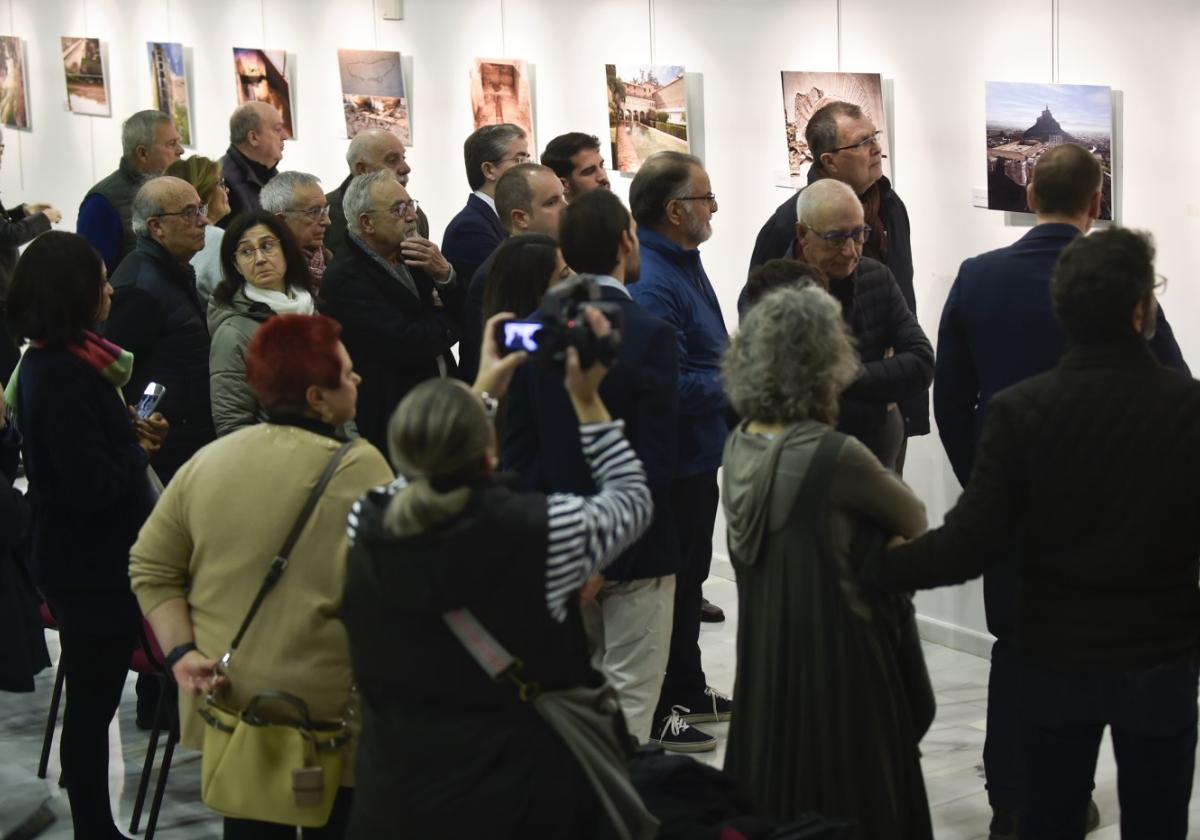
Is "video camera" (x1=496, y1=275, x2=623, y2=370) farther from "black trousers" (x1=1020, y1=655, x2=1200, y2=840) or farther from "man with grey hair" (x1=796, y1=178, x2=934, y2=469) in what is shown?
"man with grey hair" (x1=796, y1=178, x2=934, y2=469)

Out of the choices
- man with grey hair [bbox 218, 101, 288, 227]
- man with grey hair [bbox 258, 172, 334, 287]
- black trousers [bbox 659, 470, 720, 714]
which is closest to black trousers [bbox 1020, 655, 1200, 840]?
black trousers [bbox 659, 470, 720, 714]

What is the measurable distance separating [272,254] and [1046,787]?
303 centimetres

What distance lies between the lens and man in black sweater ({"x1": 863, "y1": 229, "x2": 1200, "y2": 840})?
3039 mm

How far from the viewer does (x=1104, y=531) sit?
3.07m

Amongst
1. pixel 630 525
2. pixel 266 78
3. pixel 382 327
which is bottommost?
pixel 630 525

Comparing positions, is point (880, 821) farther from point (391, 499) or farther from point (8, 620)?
point (8, 620)

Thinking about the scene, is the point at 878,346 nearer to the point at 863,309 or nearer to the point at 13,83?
the point at 863,309

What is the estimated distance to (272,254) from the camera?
513 cm

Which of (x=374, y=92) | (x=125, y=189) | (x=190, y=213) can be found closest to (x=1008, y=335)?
(x=190, y=213)

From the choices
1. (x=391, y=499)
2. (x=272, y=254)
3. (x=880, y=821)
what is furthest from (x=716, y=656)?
(x=391, y=499)

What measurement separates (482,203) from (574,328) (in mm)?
3120

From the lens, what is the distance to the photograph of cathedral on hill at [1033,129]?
212 inches

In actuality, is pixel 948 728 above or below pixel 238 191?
below

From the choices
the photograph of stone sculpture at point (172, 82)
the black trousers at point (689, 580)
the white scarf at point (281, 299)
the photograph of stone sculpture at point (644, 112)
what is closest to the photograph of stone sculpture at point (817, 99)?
the photograph of stone sculpture at point (644, 112)
